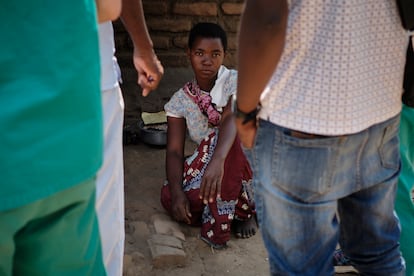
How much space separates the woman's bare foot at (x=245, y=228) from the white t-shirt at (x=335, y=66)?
1599mm

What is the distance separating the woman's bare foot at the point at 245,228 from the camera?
302 cm

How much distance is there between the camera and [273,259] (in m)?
1.65

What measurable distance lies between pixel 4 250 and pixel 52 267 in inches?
5.9

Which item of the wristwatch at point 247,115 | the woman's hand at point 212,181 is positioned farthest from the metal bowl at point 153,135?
the wristwatch at point 247,115

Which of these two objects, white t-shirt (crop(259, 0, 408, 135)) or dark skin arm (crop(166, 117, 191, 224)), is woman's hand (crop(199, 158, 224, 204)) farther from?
white t-shirt (crop(259, 0, 408, 135))

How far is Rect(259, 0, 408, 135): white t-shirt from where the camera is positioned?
1398mm

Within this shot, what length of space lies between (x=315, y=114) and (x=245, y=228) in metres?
1.67

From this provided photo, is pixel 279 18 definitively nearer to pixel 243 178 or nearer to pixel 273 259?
pixel 273 259

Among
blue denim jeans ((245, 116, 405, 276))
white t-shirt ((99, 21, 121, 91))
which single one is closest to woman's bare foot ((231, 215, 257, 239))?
blue denim jeans ((245, 116, 405, 276))

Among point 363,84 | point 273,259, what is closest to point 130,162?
point 273,259

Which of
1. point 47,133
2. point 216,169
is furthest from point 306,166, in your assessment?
point 216,169

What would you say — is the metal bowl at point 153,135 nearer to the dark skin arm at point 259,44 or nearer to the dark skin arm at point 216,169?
the dark skin arm at point 216,169

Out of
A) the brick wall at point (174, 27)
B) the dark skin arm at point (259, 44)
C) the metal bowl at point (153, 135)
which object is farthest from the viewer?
the brick wall at point (174, 27)

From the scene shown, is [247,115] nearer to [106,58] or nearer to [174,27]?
[106,58]
